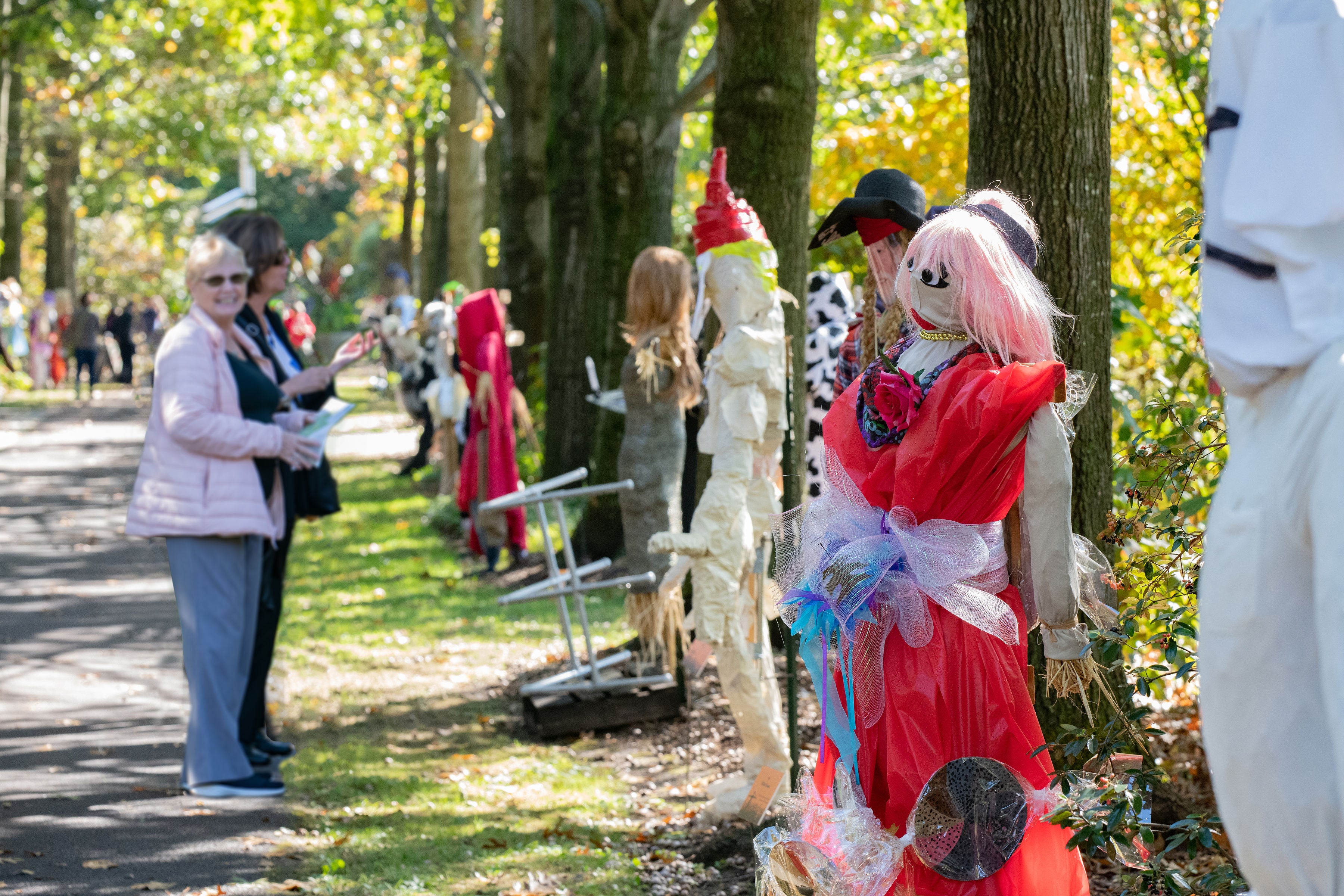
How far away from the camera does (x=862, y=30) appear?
51.2 feet

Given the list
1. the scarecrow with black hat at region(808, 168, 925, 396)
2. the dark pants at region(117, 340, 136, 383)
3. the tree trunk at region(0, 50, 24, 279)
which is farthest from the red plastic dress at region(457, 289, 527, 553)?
the dark pants at region(117, 340, 136, 383)

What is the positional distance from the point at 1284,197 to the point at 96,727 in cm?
647

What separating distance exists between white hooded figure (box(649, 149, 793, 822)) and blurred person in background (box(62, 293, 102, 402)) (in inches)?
911

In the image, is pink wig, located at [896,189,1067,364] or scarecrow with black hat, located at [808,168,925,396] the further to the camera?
scarecrow with black hat, located at [808,168,925,396]

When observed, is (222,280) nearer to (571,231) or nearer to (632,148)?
(632,148)

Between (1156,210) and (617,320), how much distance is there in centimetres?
416

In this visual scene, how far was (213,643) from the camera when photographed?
5473mm

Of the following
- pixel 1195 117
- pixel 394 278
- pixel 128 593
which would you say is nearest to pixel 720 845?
pixel 1195 117

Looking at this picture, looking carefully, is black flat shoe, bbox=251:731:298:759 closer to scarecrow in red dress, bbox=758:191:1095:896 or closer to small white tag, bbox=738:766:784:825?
small white tag, bbox=738:766:784:825

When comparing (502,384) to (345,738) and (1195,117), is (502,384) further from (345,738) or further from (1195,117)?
(1195,117)

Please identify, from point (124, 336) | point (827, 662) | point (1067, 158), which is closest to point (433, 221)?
point (124, 336)

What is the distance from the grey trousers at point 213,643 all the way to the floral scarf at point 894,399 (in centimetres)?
343

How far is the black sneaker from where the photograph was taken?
5492mm

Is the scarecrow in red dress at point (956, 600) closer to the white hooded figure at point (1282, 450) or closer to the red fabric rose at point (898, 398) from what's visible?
the red fabric rose at point (898, 398)
